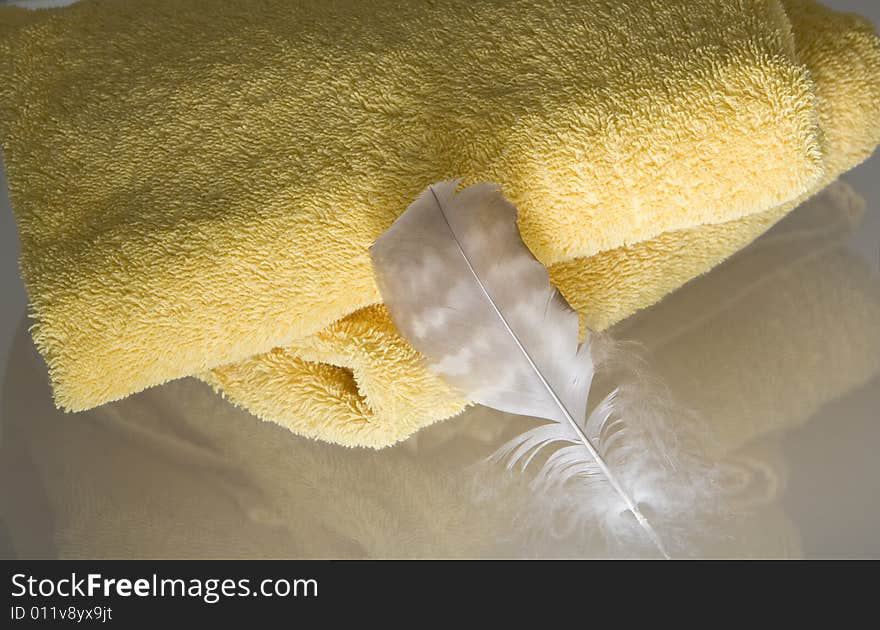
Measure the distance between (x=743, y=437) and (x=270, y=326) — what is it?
28cm

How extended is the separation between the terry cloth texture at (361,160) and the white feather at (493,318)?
0.02 meters

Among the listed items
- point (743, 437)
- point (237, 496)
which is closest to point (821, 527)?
point (743, 437)

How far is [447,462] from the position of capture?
56cm

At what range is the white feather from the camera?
46cm

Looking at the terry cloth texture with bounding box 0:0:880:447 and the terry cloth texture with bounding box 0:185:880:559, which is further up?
the terry cloth texture with bounding box 0:0:880:447

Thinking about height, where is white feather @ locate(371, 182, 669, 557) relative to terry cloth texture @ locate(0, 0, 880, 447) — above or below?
below

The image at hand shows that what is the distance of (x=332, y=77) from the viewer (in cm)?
51

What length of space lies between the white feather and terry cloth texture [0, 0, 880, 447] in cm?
2

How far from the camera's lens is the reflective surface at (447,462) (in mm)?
526

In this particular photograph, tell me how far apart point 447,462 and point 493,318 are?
118 mm

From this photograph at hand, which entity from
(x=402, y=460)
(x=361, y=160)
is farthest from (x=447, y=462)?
(x=361, y=160)

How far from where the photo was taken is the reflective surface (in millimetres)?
526

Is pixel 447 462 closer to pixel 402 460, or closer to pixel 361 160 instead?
pixel 402 460

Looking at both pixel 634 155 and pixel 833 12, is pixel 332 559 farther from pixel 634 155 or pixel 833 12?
pixel 833 12
